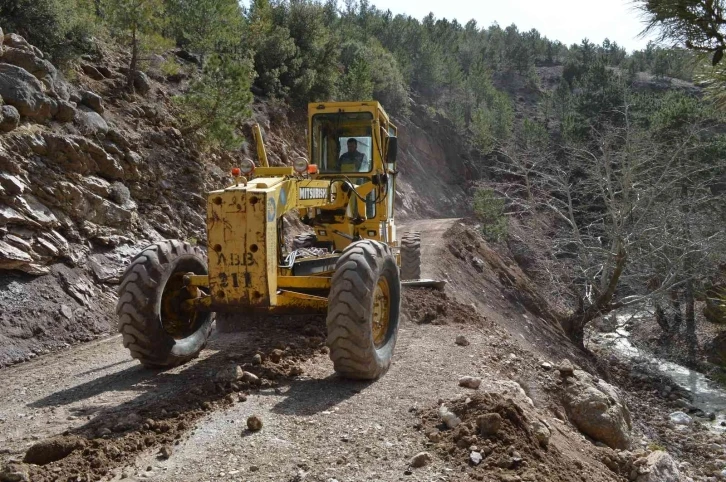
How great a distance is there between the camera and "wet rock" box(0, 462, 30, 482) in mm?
3893

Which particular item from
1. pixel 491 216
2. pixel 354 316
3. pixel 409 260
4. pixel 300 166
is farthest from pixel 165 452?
pixel 491 216

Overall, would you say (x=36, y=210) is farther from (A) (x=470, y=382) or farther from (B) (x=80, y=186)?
(A) (x=470, y=382)

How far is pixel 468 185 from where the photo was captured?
43.8 m

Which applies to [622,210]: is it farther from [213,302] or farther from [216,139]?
[213,302]

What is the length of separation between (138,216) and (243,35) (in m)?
13.1

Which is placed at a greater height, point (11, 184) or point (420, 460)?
point (11, 184)

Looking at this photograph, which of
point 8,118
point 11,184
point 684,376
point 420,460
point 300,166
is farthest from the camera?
point 684,376

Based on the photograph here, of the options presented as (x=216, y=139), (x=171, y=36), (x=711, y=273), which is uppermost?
(x=171, y=36)

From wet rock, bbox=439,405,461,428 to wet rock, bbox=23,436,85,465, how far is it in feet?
8.76

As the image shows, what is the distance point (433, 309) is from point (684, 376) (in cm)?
920

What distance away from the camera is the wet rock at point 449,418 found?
4.87m

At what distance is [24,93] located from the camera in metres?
9.91

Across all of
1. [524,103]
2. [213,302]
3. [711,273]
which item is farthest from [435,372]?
[524,103]

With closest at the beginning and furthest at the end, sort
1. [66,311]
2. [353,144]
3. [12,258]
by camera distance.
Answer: [12,258] < [66,311] < [353,144]
